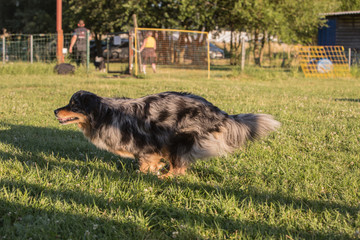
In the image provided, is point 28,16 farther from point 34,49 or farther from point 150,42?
point 150,42

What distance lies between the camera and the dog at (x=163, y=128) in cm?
373

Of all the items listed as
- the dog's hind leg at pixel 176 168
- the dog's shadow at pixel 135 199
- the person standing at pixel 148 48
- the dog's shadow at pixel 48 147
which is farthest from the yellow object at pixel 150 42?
the dog's hind leg at pixel 176 168

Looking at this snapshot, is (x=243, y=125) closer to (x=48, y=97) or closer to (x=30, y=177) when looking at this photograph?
(x=30, y=177)

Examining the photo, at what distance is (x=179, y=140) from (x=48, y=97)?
6049 millimetres

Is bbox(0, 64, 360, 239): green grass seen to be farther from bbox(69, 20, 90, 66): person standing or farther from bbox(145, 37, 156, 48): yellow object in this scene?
bbox(69, 20, 90, 66): person standing

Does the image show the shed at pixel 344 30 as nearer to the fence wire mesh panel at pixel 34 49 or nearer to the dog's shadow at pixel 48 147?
the fence wire mesh panel at pixel 34 49

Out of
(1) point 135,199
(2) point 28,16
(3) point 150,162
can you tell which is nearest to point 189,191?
(1) point 135,199

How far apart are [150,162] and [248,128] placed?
1106 millimetres

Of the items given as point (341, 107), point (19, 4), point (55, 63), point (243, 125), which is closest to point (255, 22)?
point (55, 63)

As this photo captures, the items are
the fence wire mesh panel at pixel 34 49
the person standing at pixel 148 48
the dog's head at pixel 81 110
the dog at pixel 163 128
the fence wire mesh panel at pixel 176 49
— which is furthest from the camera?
the fence wire mesh panel at pixel 34 49

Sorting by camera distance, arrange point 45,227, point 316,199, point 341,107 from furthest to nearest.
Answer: point 341,107 → point 316,199 → point 45,227

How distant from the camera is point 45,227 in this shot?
2.59 m

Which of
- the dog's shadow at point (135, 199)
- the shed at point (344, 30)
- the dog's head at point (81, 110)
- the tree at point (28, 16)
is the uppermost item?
the tree at point (28, 16)

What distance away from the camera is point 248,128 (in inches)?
154
